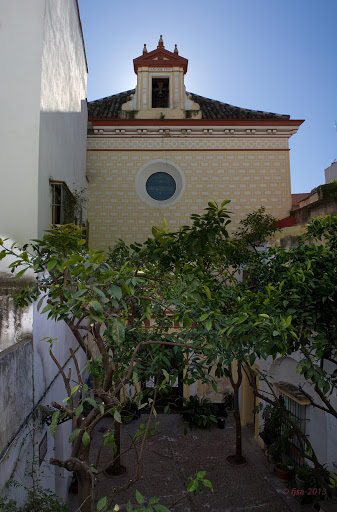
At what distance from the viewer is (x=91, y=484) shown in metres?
3.28

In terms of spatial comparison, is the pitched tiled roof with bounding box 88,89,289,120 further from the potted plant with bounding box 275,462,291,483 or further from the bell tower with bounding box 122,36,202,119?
the potted plant with bounding box 275,462,291,483

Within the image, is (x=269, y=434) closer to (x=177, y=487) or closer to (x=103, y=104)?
(x=177, y=487)

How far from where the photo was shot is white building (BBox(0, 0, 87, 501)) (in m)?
4.74

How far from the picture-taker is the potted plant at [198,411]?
1207 centimetres

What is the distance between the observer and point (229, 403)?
1309 centimetres

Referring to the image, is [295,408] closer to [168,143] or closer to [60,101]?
[60,101]

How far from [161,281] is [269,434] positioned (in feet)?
24.3

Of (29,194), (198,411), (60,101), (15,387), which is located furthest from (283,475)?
(60,101)

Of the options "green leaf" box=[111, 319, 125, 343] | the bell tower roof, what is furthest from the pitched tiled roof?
"green leaf" box=[111, 319, 125, 343]

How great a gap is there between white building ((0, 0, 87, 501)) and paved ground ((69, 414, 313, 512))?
80.5 inches

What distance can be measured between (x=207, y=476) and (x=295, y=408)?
2576 mm

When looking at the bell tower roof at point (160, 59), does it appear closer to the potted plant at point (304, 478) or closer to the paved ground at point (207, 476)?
the paved ground at point (207, 476)

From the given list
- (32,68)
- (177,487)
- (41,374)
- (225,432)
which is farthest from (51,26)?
(225,432)

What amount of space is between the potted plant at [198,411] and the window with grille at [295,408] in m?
3.26
